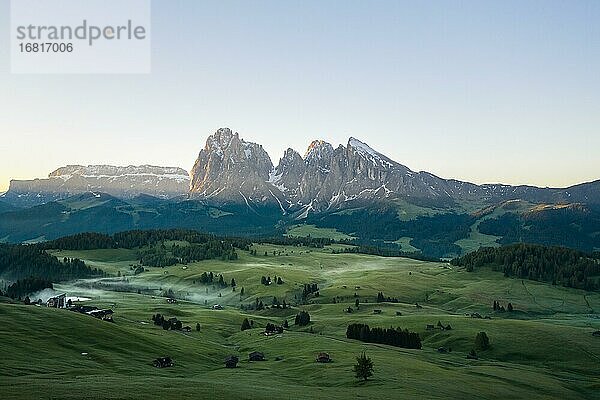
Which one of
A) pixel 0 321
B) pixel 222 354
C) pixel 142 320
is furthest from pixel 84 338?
pixel 142 320

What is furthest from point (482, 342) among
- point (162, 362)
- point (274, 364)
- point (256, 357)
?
point (162, 362)

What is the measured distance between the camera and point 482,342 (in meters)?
160

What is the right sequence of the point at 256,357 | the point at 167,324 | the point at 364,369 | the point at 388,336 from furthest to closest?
the point at 167,324 < the point at 388,336 < the point at 256,357 < the point at 364,369

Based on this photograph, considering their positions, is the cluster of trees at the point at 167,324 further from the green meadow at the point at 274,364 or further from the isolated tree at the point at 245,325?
the isolated tree at the point at 245,325

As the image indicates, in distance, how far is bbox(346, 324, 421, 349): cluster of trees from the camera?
160 metres

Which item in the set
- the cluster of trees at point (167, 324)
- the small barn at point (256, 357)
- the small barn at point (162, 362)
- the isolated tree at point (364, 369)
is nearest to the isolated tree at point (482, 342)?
the small barn at point (256, 357)

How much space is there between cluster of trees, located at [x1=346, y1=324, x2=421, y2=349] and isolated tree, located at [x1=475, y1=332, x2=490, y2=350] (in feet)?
53.5

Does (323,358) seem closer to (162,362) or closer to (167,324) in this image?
(162,362)

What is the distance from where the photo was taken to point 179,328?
175750 millimetres

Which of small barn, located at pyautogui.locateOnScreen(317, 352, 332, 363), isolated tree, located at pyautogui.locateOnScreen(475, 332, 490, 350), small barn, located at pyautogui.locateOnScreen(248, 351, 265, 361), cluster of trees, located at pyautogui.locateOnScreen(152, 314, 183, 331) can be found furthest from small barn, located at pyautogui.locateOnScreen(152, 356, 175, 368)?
isolated tree, located at pyautogui.locateOnScreen(475, 332, 490, 350)

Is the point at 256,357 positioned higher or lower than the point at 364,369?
lower

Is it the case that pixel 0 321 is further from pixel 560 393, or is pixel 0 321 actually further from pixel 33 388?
pixel 560 393

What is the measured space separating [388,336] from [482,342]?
26.4 metres

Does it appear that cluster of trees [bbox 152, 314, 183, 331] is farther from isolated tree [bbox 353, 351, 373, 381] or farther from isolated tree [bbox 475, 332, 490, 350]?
isolated tree [bbox 475, 332, 490, 350]
